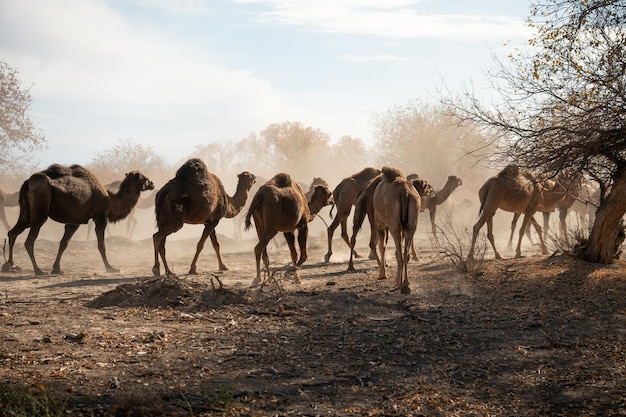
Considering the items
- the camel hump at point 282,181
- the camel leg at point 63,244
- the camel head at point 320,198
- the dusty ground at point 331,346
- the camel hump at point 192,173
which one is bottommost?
the dusty ground at point 331,346

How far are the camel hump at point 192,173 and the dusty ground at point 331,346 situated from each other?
8.88 ft

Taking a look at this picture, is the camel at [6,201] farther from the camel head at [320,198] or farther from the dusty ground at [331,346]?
the camel head at [320,198]

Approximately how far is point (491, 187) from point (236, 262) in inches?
264

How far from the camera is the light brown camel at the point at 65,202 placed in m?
14.5

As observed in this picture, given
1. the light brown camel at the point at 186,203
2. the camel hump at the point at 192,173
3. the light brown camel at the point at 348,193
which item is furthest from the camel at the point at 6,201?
the light brown camel at the point at 348,193

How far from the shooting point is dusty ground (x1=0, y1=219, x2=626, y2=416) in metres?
5.85

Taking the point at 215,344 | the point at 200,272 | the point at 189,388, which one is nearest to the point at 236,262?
the point at 200,272

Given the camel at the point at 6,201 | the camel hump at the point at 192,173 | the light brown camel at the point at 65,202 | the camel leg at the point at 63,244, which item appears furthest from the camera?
the camel at the point at 6,201

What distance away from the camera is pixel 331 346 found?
297 inches

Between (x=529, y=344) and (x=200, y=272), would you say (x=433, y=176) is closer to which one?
(x=200, y=272)

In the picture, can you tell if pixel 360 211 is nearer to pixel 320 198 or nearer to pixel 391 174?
pixel 320 198

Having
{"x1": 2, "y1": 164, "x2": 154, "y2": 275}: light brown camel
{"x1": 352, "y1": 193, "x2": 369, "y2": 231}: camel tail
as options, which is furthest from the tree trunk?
{"x1": 2, "y1": 164, "x2": 154, "y2": 275}: light brown camel

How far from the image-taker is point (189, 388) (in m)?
5.94

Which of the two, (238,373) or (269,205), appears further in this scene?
(269,205)
